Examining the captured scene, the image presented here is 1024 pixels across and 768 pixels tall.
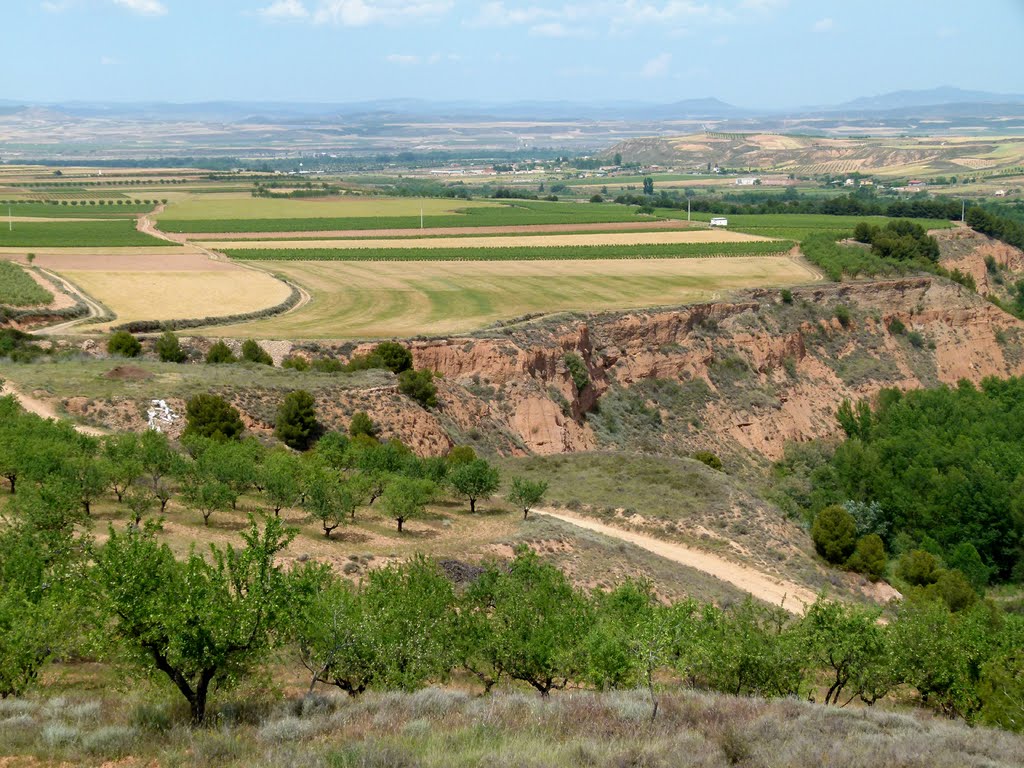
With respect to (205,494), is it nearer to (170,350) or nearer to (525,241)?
(170,350)

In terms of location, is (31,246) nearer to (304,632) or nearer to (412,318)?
(412,318)

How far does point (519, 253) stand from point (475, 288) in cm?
Result: 1766

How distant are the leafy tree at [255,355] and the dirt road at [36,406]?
10.5m

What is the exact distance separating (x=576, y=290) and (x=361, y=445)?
1363 inches

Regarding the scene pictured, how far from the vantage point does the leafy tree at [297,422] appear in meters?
39.8

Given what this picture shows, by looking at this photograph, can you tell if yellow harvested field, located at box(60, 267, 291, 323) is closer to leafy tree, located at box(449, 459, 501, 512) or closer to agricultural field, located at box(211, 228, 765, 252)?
agricultural field, located at box(211, 228, 765, 252)

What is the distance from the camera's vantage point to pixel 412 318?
59438 mm

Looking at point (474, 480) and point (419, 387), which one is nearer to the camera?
point (474, 480)

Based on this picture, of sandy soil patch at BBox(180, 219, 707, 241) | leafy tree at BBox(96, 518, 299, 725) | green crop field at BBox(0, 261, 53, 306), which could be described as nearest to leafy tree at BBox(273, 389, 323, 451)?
leafy tree at BBox(96, 518, 299, 725)

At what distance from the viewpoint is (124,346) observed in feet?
161

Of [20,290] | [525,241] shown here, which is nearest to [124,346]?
[20,290]

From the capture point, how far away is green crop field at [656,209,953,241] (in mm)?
101000

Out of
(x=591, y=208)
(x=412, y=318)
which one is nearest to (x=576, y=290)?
(x=412, y=318)

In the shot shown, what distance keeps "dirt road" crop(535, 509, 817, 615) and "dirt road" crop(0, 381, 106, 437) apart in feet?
50.1
